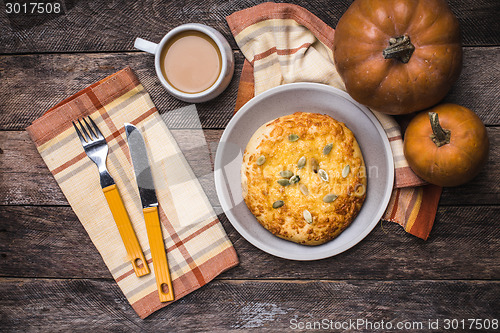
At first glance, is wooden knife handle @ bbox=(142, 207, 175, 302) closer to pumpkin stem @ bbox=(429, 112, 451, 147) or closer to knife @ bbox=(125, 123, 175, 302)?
knife @ bbox=(125, 123, 175, 302)

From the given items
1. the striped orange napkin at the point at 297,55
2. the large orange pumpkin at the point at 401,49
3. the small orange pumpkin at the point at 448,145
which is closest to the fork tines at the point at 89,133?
the striped orange napkin at the point at 297,55

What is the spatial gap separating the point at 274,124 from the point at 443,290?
1.30m

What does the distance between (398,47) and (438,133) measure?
420 mm

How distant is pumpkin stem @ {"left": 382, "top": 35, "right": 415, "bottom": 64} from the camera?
4.91 feet

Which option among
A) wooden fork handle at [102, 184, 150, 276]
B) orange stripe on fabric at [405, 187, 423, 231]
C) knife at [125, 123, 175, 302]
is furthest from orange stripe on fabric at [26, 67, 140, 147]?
orange stripe on fabric at [405, 187, 423, 231]

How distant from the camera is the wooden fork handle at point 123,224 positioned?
1993mm

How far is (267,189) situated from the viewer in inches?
73.2

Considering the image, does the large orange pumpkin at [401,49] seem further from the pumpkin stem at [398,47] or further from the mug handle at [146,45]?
the mug handle at [146,45]

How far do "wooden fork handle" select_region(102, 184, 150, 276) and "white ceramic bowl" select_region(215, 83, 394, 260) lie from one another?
0.54 m

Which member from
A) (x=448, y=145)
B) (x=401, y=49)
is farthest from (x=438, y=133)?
(x=401, y=49)

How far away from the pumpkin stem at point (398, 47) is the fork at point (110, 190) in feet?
4.90

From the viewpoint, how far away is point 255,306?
206 centimetres

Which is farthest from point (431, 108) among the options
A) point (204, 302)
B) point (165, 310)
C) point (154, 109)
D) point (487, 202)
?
point (165, 310)

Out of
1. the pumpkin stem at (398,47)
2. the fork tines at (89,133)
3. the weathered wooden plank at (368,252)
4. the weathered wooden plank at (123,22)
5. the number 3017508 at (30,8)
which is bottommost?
the weathered wooden plank at (368,252)
